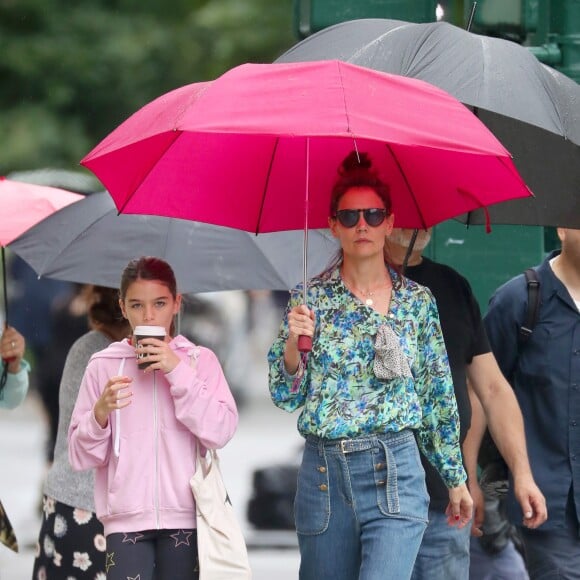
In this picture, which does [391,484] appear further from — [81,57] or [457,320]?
[81,57]

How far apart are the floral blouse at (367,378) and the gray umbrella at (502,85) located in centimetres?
68

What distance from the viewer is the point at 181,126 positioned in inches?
179

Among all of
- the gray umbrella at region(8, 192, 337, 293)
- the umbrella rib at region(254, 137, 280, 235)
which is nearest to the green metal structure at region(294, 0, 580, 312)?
the gray umbrella at region(8, 192, 337, 293)

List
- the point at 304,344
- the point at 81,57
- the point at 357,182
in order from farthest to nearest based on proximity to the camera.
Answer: the point at 81,57 < the point at 357,182 < the point at 304,344

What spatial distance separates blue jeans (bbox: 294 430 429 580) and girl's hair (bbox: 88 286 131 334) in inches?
58.6

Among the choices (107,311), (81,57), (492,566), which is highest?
(81,57)

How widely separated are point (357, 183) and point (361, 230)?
165 mm

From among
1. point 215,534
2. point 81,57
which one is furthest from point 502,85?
point 81,57

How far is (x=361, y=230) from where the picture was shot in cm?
511

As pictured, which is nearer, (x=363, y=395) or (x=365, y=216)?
(x=363, y=395)

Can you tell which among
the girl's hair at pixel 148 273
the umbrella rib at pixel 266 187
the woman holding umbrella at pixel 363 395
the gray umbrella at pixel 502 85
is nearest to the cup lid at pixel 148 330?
the girl's hair at pixel 148 273

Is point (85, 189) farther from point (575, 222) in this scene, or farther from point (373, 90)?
point (373, 90)

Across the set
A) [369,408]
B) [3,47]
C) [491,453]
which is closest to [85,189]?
[3,47]

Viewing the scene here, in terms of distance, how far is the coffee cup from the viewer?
16.8ft
